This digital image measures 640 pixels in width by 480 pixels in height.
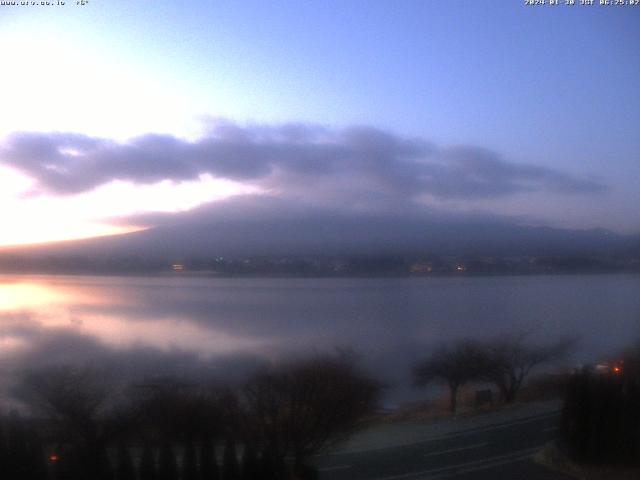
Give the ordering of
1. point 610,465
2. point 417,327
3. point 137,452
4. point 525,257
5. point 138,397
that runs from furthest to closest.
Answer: point 525,257
point 417,327
point 610,465
point 138,397
point 137,452

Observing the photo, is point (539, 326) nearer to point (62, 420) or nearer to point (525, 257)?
point (525, 257)

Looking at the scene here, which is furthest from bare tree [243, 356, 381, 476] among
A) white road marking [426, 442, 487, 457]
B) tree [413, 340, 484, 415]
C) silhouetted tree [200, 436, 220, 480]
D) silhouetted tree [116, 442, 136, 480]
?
tree [413, 340, 484, 415]

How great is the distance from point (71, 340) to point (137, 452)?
1473mm

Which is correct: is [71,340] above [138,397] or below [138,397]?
above

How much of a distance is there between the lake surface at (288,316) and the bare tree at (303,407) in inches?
15.4

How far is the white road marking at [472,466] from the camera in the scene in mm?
5074

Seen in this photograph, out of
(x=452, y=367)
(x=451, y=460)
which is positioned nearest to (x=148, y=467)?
(x=451, y=460)

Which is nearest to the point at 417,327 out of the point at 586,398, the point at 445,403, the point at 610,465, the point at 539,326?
the point at 445,403

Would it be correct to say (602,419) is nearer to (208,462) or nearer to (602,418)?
(602,418)

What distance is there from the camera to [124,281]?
22.4ft

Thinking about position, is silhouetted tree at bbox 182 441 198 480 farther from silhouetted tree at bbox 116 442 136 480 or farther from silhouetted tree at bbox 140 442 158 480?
silhouetted tree at bbox 116 442 136 480

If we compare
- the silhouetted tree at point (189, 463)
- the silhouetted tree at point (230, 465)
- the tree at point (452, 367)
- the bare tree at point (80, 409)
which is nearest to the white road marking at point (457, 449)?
the tree at point (452, 367)

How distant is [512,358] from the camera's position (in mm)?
6887

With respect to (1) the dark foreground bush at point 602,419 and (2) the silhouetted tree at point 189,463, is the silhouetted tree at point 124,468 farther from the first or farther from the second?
(1) the dark foreground bush at point 602,419
